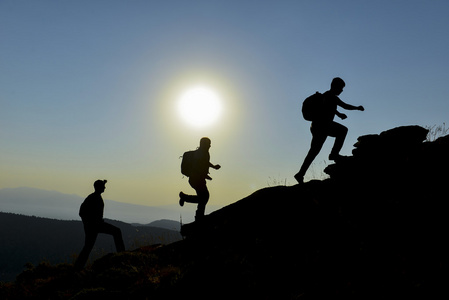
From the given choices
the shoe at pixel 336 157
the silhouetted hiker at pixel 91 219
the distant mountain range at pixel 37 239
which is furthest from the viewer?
the distant mountain range at pixel 37 239

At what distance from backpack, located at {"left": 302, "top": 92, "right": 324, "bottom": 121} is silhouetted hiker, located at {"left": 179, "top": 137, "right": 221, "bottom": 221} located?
3.10 metres

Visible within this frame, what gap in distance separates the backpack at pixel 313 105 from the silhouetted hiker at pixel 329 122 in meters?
0.04

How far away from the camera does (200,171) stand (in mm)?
9102

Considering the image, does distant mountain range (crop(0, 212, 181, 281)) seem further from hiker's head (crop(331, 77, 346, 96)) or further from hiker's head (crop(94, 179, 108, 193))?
hiker's head (crop(331, 77, 346, 96))

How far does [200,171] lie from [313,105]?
372 centimetres

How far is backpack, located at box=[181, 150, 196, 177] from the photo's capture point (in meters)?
9.12

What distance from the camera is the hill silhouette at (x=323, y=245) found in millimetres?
4414

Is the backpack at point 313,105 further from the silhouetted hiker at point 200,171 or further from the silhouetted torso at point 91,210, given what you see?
the silhouetted torso at point 91,210

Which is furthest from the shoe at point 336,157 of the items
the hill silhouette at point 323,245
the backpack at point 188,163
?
the backpack at point 188,163

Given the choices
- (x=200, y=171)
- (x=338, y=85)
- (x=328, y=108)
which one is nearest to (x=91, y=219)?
(x=200, y=171)

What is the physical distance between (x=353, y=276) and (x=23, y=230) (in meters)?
155

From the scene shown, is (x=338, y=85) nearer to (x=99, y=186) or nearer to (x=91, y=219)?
(x=99, y=186)

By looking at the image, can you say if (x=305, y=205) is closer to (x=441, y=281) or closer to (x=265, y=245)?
(x=265, y=245)

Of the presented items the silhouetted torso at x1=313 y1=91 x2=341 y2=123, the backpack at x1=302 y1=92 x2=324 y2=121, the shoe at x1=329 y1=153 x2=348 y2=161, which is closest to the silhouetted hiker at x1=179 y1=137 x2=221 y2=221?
the backpack at x1=302 y1=92 x2=324 y2=121
